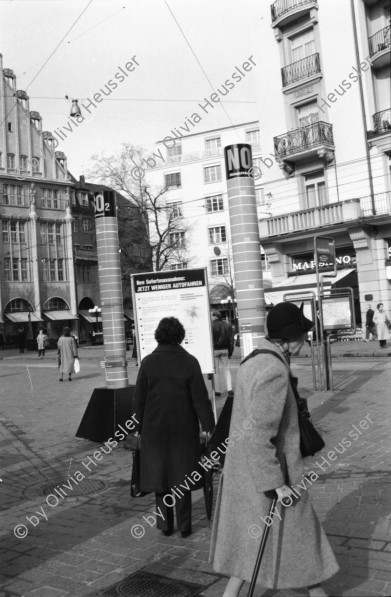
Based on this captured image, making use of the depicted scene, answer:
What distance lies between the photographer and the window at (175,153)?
55547 millimetres

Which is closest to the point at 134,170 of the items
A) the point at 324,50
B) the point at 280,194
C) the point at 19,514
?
the point at 280,194

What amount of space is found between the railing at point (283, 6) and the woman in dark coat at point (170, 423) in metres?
26.7

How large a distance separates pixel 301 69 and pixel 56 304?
113 feet

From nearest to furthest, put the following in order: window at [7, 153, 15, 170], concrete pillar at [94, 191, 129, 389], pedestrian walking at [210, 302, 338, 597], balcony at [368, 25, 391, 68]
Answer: pedestrian walking at [210, 302, 338, 597], concrete pillar at [94, 191, 129, 389], balcony at [368, 25, 391, 68], window at [7, 153, 15, 170]

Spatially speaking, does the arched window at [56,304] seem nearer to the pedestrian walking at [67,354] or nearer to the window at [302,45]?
the window at [302,45]

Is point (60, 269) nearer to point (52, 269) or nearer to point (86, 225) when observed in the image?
point (52, 269)

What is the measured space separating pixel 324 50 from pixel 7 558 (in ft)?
88.4

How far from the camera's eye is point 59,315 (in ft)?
180

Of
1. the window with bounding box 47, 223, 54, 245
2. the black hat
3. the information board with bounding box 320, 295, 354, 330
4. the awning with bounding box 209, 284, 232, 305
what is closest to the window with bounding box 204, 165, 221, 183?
the awning with bounding box 209, 284, 232, 305

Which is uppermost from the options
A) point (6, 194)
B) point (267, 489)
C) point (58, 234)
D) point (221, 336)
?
point (6, 194)

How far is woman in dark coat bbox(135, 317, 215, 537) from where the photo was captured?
4.68m

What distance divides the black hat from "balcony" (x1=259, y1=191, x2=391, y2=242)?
76.8ft

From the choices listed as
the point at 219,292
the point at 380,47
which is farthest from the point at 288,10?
the point at 219,292

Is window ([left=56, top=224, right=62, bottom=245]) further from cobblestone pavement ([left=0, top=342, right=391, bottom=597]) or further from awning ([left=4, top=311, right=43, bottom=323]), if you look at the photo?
cobblestone pavement ([left=0, top=342, right=391, bottom=597])
